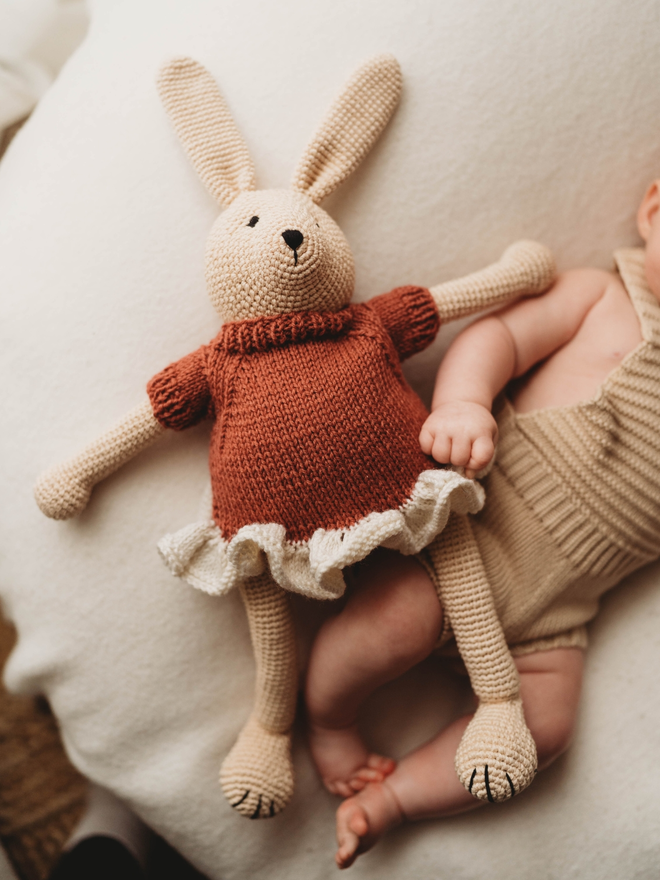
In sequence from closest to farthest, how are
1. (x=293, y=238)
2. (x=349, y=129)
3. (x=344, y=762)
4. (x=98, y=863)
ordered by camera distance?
(x=293, y=238), (x=349, y=129), (x=344, y=762), (x=98, y=863)

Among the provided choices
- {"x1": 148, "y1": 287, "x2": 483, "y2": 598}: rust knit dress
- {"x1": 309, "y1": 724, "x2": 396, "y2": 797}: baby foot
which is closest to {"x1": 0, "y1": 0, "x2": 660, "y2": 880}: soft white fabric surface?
{"x1": 309, "y1": 724, "x2": 396, "y2": 797}: baby foot

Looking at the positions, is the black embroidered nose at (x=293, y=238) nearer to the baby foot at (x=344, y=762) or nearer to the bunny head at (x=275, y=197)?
the bunny head at (x=275, y=197)

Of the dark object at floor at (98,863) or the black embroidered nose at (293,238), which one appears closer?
the black embroidered nose at (293,238)

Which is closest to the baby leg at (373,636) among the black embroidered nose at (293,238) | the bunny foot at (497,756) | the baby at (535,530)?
the baby at (535,530)

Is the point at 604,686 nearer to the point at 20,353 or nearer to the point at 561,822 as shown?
the point at 561,822

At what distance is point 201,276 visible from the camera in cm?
74

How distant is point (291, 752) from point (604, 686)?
1.44 feet

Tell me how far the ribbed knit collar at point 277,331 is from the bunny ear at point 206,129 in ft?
0.51

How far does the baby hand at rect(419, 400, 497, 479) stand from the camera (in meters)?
0.62

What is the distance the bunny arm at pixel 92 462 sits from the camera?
0.67 metres

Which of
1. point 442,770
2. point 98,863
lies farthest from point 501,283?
point 98,863

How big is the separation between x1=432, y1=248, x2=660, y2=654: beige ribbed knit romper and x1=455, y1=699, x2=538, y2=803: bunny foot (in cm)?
11

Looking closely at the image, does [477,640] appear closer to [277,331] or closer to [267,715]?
[267,715]

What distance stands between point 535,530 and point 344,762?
39cm
